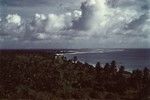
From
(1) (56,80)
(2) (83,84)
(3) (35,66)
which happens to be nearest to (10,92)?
(1) (56,80)

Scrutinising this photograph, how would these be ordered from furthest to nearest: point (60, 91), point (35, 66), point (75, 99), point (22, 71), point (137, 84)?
point (35, 66), point (22, 71), point (137, 84), point (60, 91), point (75, 99)

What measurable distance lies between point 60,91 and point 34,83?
3.71m

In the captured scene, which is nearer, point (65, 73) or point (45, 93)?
point (45, 93)

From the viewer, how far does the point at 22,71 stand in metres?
44.1

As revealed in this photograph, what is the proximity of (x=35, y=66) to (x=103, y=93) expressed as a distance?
14296 millimetres

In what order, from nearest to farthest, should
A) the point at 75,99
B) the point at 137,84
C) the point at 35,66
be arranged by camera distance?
1. the point at 75,99
2. the point at 137,84
3. the point at 35,66

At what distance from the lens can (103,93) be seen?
3703cm

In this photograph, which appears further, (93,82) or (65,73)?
(65,73)

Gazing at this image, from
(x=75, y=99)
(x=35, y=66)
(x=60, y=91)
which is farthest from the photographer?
(x=35, y=66)

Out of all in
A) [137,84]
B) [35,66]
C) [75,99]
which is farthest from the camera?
[35,66]

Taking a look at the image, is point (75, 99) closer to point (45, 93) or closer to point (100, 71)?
point (45, 93)

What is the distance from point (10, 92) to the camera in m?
36.1

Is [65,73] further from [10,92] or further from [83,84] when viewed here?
[10,92]

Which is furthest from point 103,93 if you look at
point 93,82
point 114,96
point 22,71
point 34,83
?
point 22,71
